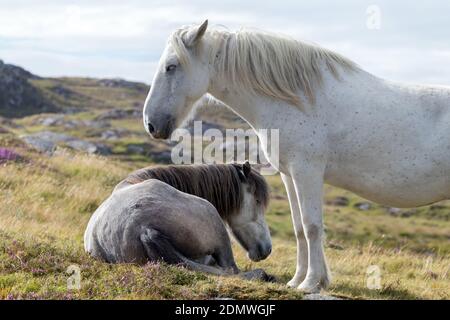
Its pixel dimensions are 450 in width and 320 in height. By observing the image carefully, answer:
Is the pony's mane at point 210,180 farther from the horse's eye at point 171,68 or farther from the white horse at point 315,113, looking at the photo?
the horse's eye at point 171,68

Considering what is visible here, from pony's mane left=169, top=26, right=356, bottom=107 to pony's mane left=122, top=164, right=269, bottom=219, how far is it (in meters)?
1.56

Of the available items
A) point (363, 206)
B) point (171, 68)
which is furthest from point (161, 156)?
point (171, 68)

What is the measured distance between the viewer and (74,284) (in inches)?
240

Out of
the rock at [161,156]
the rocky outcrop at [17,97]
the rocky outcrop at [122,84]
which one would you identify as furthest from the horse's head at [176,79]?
the rocky outcrop at [122,84]

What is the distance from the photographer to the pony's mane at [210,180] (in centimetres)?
846

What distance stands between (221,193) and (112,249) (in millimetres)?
1947

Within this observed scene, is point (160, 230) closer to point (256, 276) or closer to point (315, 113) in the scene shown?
point (256, 276)

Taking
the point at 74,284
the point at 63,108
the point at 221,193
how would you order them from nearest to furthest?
the point at 74,284
the point at 221,193
the point at 63,108

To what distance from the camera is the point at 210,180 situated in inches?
336

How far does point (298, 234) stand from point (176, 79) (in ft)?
8.37

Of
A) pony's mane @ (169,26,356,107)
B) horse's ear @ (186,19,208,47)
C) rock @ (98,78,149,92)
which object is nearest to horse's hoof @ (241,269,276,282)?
pony's mane @ (169,26,356,107)

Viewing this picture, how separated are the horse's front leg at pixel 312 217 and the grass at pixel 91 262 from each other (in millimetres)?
410
